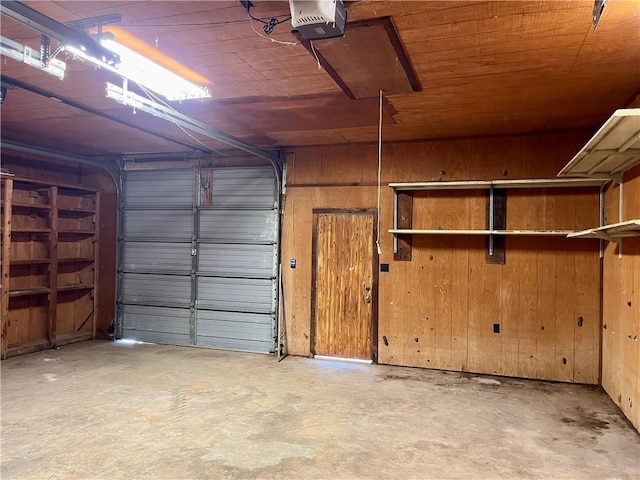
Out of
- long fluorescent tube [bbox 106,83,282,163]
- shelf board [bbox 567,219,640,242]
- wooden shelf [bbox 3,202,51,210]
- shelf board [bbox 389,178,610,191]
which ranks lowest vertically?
shelf board [bbox 567,219,640,242]

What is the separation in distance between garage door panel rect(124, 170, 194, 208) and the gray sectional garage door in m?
0.01

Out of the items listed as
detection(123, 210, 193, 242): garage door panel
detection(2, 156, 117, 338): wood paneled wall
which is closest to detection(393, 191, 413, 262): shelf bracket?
detection(123, 210, 193, 242): garage door panel

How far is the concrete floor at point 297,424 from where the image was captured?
2.67 m

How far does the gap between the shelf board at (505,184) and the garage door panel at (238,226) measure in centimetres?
182

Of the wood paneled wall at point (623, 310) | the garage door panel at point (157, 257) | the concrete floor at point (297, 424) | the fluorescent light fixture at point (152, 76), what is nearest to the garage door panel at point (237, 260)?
the garage door panel at point (157, 257)

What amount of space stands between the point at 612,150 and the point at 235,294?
177 inches

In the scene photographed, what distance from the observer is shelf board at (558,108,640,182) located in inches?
90.2

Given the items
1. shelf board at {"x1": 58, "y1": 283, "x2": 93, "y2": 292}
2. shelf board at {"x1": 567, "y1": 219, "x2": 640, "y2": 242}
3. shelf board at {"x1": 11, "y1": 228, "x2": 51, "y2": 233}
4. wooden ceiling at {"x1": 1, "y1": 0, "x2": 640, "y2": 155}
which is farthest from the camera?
shelf board at {"x1": 58, "y1": 283, "x2": 93, "y2": 292}

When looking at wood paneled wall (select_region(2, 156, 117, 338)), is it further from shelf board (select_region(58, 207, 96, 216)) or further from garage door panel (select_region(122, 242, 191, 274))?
garage door panel (select_region(122, 242, 191, 274))

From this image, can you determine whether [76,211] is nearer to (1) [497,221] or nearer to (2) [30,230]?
(2) [30,230]

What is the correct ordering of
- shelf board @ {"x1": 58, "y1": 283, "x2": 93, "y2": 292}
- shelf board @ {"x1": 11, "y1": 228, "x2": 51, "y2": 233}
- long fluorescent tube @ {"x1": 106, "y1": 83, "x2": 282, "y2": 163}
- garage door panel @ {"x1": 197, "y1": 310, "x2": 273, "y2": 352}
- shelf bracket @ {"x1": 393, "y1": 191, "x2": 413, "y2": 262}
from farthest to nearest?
shelf board @ {"x1": 58, "y1": 283, "x2": 93, "y2": 292} < garage door panel @ {"x1": 197, "y1": 310, "x2": 273, "y2": 352} < shelf board @ {"x1": 11, "y1": 228, "x2": 51, "y2": 233} < shelf bracket @ {"x1": 393, "y1": 191, "x2": 413, "y2": 262} < long fluorescent tube @ {"x1": 106, "y1": 83, "x2": 282, "y2": 163}

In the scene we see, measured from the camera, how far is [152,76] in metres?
2.89

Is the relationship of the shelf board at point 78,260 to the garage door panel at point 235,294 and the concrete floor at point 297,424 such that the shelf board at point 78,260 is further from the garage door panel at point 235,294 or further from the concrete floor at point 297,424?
the garage door panel at point 235,294

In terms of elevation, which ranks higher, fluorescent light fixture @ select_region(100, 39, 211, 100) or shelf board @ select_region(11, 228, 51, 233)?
fluorescent light fixture @ select_region(100, 39, 211, 100)
